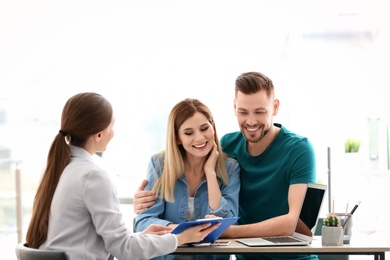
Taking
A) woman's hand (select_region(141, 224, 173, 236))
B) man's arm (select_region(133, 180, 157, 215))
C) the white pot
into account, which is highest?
man's arm (select_region(133, 180, 157, 215))

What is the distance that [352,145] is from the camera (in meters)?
7.04

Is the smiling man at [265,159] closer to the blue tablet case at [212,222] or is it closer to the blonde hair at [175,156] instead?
the blonde hair at [175,156]

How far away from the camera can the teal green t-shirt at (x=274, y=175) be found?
293 cm

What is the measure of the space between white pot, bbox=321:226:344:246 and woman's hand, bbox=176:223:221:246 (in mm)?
416

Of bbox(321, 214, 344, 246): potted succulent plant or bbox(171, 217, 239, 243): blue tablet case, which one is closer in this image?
bbox(171, 217, 239, 243): blue tablet case

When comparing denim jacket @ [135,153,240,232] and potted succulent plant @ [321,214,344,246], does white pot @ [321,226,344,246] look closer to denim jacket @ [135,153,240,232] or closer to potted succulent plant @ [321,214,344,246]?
potted succulent plant @ [321,214,344,246]

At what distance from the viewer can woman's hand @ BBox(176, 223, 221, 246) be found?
249 centimetres

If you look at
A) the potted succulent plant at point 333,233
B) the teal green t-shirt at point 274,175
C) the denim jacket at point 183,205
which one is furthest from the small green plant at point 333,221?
the denim jacket at point 183,205

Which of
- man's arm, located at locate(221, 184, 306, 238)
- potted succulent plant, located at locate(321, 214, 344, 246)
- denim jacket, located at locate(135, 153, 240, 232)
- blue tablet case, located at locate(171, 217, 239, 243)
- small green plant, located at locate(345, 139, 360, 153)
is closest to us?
blue tablet case, located at locate(171, 217, 239, 243)

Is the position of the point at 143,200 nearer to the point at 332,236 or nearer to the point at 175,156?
the point at 175,156

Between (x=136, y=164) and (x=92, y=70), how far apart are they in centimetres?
114

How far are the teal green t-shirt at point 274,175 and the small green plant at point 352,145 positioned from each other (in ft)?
13.6

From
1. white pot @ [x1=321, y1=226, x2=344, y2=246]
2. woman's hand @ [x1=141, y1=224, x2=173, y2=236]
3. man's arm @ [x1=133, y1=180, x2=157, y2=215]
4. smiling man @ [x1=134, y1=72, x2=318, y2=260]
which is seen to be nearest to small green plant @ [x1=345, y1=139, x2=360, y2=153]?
smiling man @ [x1=134, y1=72, x2=318, y2=260]

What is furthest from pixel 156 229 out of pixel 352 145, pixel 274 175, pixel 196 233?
pixel 352 145
